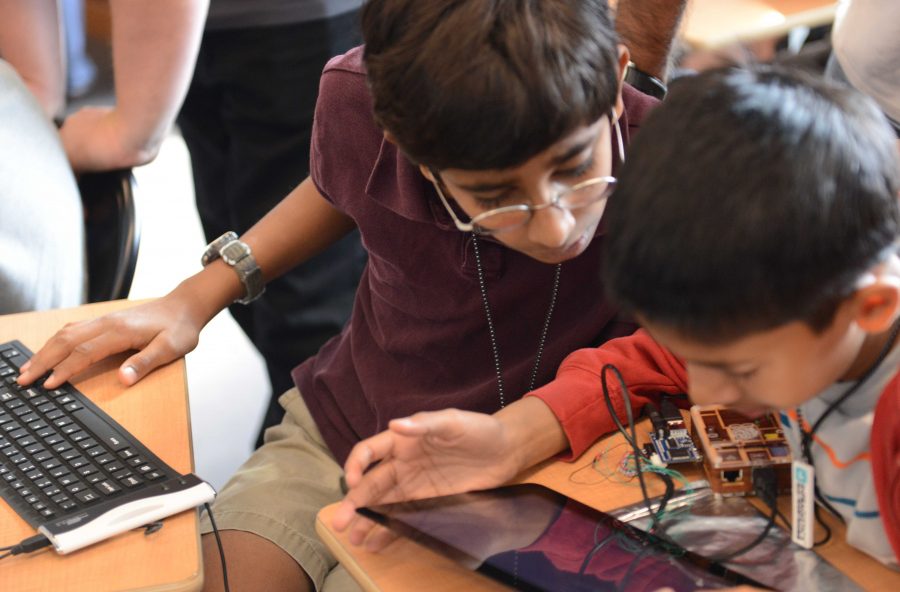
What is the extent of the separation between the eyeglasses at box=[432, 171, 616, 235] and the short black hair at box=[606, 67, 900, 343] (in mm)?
227

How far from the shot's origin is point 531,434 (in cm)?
103

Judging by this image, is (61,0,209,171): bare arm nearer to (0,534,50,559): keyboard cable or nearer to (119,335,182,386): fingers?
(119,335,182,386): fingers

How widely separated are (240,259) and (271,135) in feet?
1.89

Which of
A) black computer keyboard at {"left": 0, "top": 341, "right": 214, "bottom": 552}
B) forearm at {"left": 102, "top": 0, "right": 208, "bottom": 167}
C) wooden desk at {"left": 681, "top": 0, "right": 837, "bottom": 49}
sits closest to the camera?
black computer keyboard at {"left": 0, "top": 341, "right": 214, "bottom": 552}

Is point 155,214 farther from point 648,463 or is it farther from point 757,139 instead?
point 757,139

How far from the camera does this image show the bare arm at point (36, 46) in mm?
1764

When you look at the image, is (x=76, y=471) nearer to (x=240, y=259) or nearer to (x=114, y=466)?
(x=114, y=466)

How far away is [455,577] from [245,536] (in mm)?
406

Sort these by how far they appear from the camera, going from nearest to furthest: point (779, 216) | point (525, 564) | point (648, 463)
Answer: point (779, 216) < point (525, 564) < point (648, 463)

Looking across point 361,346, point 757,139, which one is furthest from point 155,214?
point 757,139

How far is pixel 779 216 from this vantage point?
0.71m

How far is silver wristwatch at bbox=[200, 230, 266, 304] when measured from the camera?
1.42m

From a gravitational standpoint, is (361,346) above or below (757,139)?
below

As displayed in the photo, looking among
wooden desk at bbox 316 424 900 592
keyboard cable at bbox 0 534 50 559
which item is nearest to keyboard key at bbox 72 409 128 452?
keyboard cable at bbox 0 534 50 559
